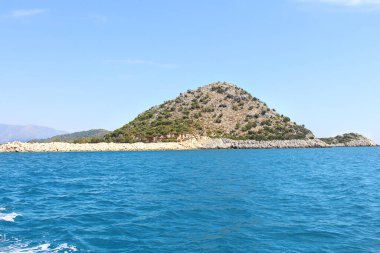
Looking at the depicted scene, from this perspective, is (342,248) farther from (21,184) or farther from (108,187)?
(21,184)

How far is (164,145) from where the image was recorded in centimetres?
12612

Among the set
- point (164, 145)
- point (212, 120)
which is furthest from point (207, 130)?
point (164, 145)

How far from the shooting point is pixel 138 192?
31.3 m

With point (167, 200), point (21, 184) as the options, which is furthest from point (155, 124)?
point (167, 200)

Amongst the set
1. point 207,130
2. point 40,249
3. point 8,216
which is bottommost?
point 40,249

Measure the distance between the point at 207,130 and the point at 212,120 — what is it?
12.8 m

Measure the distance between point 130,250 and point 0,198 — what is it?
17468 millimetres

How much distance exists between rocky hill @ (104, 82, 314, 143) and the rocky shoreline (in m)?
6.59

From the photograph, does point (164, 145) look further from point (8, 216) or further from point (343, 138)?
point (8, 216)

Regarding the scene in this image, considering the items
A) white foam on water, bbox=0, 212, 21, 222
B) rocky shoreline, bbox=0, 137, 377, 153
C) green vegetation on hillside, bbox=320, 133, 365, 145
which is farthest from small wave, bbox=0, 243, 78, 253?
green vegetation on hillside, bbox=320, 133, 365, 145

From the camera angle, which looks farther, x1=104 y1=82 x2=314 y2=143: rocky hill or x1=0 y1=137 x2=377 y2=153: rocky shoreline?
x1=104 y1=82 x2=314 y2=143: rocky hill

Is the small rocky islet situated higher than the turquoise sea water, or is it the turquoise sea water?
the small rocky islet

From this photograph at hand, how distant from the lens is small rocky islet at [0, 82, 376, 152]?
408 ft

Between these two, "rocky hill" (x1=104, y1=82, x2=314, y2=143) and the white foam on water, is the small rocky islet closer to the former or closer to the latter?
"rocky hill" (x1=104, y1=82, x2=314, y2=143)
